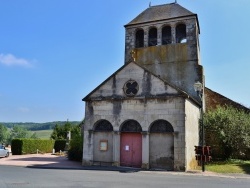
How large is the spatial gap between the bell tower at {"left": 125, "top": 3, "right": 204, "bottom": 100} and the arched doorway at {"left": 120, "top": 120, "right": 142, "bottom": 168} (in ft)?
22.5

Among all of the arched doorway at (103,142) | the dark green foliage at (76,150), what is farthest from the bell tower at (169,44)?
the dark green foliage at (76,150)

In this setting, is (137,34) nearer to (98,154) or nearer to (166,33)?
(166,33)

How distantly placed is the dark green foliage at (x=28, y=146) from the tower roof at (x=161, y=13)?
17.3m

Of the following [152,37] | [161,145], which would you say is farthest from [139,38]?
[161,145]

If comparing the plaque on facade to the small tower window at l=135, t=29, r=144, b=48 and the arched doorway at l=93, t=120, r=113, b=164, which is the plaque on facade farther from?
the small tower window at l=135, t=29, r=144, b=48

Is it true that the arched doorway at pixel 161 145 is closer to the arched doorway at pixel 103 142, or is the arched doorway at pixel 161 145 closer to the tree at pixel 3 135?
the arched doorway at pixel 103 142

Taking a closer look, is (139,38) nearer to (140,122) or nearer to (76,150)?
(140,122)

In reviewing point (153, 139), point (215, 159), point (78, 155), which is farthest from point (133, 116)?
point (215, 159)

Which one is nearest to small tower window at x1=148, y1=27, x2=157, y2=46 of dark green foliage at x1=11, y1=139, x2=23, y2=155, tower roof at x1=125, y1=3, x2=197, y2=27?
tower roof at x1=125, y1=3, x2=197, y2=27

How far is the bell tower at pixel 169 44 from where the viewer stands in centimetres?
2359

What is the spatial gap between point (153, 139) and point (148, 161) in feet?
4.56

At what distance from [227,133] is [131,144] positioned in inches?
319

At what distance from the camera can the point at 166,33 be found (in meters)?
25.8

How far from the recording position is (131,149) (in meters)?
18.2
